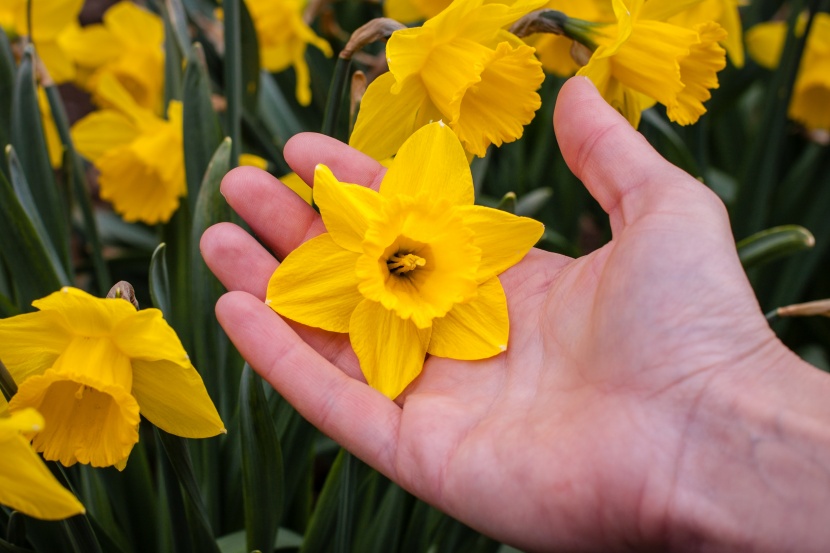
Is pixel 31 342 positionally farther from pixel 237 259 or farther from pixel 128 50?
pixel 128 50

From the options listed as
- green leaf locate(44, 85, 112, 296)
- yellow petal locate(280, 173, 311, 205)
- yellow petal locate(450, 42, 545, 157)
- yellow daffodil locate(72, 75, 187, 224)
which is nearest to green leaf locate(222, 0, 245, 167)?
yellow petal locate(280, 173, 311, 205)

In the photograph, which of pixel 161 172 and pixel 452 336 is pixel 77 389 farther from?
pixel 161 172

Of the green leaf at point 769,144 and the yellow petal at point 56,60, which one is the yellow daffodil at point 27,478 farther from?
the green leaf at point 769,144

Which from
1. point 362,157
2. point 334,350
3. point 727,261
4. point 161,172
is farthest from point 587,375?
point 161,172

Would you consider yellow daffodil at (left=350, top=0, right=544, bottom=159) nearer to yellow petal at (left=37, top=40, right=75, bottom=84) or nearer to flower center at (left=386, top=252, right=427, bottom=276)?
flower center at (left=386, top=252, right=427, bottom=276)

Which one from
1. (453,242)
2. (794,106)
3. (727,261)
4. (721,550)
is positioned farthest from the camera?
(794,106)

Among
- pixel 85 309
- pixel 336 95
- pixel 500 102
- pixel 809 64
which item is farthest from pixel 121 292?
pixel 809 64
